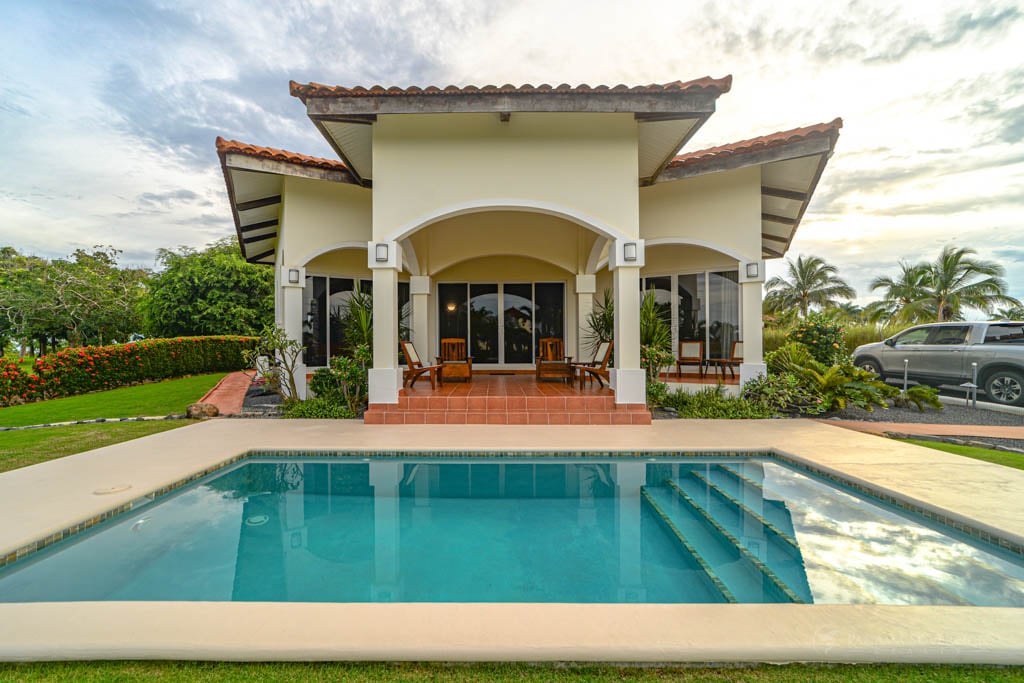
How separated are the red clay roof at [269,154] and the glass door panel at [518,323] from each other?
5930 millimetres

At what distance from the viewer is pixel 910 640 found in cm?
226

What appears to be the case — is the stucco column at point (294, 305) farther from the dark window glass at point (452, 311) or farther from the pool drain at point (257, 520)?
the pool drain at point (257, 520)

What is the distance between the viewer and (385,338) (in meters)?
8.28

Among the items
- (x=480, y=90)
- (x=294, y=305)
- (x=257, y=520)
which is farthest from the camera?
(x=294, y=305)

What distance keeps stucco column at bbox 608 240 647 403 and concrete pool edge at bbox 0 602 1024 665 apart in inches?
224

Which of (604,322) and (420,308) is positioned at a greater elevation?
(420,308)

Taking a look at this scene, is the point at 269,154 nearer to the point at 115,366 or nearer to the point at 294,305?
the point at 294,305

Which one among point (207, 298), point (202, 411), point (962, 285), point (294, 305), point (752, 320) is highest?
point (962, 285)

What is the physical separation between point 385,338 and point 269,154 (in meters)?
4.31

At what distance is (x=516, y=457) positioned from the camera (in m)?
6.10

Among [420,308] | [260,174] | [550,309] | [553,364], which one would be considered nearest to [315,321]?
[420,308]

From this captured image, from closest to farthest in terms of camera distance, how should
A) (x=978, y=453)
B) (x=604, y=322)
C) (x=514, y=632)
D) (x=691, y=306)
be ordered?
(x=514, y=632) < (x=978, y=453) < (x=604, y=322) < (x=691, y=306)

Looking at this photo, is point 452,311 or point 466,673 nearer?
point 466,673

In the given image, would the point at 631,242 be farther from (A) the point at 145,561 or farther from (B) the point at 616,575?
(A) the point at 145,561
